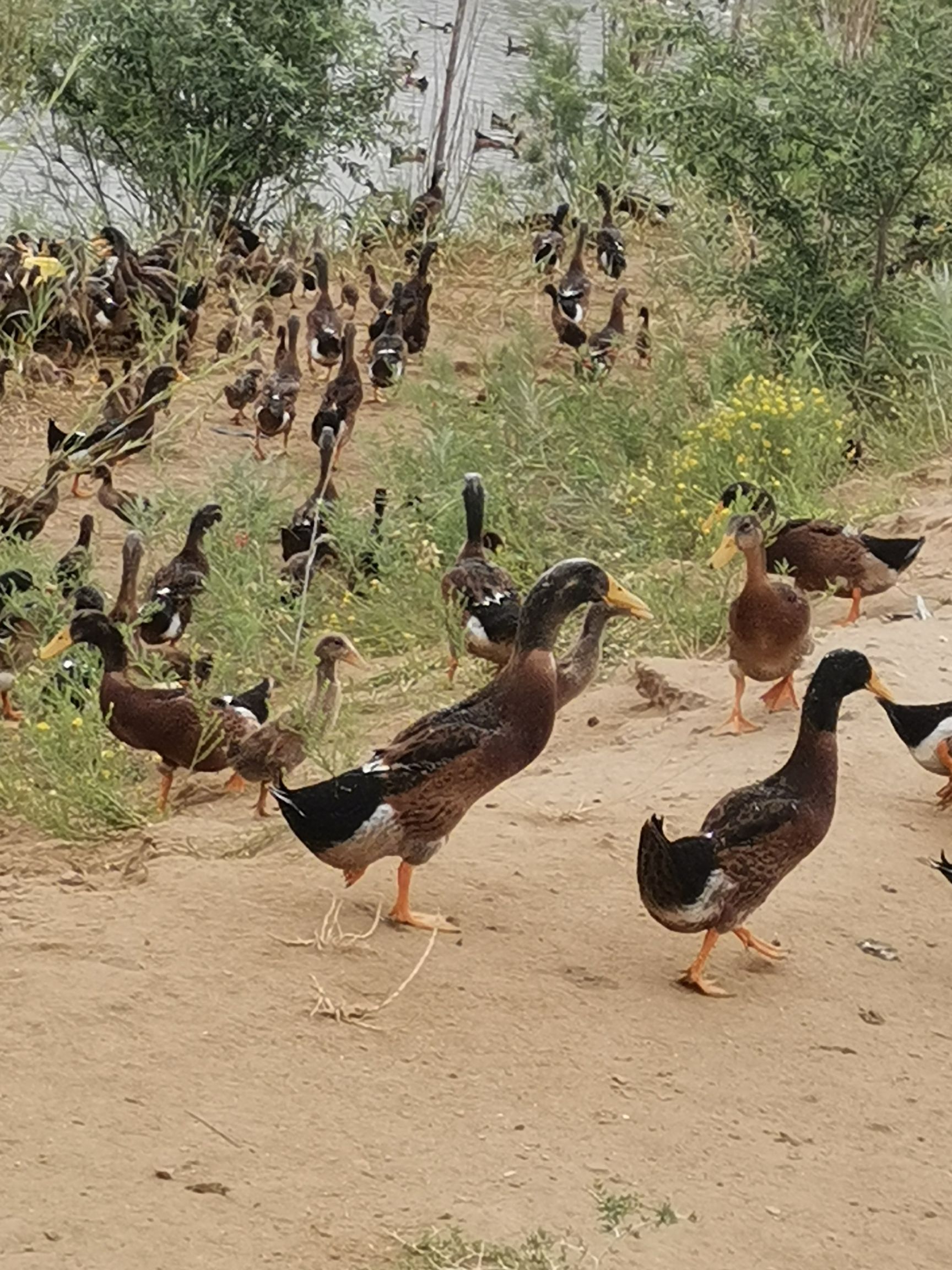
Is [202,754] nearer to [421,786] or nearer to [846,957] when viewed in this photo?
[421,786]

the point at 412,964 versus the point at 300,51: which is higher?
the point at 300,51

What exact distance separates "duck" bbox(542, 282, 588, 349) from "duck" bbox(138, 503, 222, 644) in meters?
5.46

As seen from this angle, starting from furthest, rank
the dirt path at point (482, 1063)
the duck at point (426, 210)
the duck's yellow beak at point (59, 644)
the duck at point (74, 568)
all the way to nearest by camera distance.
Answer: the duck at point (426, 210)
the duck at point (74, 568)
the duck's yellow beak at point (59, 644)
the dirt path at point (482, 1063)

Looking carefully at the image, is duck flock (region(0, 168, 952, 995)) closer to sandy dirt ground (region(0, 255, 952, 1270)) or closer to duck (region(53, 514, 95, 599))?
duck (region(53, 514, 95, 599))

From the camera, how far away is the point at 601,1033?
457cm

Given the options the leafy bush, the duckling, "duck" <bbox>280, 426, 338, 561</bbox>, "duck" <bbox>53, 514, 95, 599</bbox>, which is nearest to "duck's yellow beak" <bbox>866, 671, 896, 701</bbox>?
"duck" <bbox>280, 426, 338, 561</bbox>

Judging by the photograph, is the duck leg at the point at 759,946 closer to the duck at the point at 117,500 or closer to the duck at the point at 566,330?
the duck at the point at 117,500

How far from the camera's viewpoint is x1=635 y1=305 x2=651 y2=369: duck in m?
13.9

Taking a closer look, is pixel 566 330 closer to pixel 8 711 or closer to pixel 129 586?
pixel 129 586

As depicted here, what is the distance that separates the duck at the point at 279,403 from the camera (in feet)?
40.0

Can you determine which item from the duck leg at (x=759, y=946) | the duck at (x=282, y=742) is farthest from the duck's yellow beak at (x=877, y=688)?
the duck at (x=282, y=742)

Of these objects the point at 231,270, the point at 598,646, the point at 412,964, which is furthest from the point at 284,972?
the point at 231,270

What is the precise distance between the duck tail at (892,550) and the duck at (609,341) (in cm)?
517

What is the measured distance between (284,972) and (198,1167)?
2.91 ft
